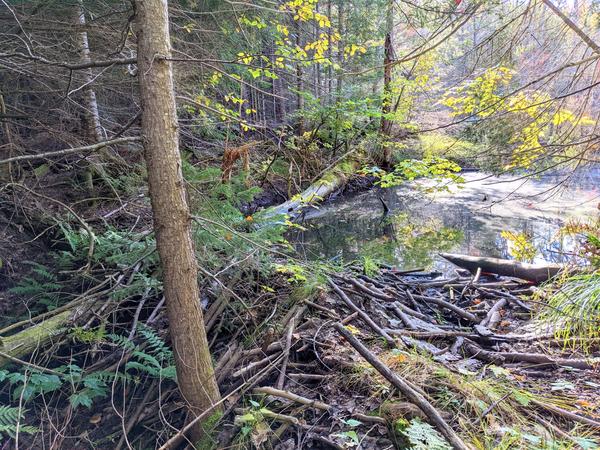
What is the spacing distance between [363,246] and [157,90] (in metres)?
6.14

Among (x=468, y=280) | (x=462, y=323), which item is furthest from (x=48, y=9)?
(x=468, y=280)

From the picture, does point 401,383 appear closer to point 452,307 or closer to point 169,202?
point 169,202

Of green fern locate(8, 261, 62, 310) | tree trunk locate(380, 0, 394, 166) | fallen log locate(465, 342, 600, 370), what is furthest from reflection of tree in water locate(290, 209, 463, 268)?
green fern locate(8, 261, 62, 310)

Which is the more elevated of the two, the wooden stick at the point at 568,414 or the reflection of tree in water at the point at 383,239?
the wooden stick at the point at 568,414

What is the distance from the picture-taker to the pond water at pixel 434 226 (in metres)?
6.97

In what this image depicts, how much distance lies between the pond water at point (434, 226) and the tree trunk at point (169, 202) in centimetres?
336

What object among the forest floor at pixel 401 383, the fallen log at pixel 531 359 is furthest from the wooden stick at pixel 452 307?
the fallen log at pixel 531 359

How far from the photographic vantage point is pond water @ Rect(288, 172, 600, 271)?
6.97m

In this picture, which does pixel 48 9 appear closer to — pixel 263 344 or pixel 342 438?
pixel 263 344

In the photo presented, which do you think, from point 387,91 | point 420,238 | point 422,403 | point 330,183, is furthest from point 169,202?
point 387,91

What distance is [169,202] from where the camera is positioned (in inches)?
77.5

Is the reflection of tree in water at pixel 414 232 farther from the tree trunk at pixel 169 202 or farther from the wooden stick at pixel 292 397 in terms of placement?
the tree trunk at pixel 169 202

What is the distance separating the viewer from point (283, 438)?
2.17 m

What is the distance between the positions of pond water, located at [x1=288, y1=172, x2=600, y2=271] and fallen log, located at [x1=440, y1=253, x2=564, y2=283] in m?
0.45
